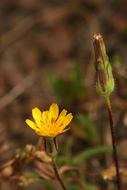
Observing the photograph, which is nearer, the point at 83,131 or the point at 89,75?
the point at 83,131

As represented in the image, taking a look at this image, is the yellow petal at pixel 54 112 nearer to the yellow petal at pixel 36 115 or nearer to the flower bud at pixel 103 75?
the yellow petal at pixel 36 115

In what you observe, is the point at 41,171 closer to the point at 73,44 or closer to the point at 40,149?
the point at 40,149

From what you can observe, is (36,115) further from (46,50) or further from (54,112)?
(46,50)

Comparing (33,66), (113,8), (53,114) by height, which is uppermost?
(113,8)

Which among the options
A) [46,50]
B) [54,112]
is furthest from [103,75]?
[46,50]

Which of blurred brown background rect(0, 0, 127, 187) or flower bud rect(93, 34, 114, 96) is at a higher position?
blurred brown background rect(0, 0, 127, 187)

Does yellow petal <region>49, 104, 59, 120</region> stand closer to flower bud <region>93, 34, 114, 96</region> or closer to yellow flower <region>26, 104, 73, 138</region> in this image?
yellow flower <region>26, 104, 73, 138</region>

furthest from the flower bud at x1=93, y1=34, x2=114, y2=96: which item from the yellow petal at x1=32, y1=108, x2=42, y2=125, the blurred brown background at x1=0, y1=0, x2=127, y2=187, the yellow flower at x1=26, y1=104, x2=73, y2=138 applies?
the blurred brown background at x1=0, y1=0, x2=127, y2=187

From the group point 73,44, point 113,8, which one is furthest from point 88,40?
point 113,8
